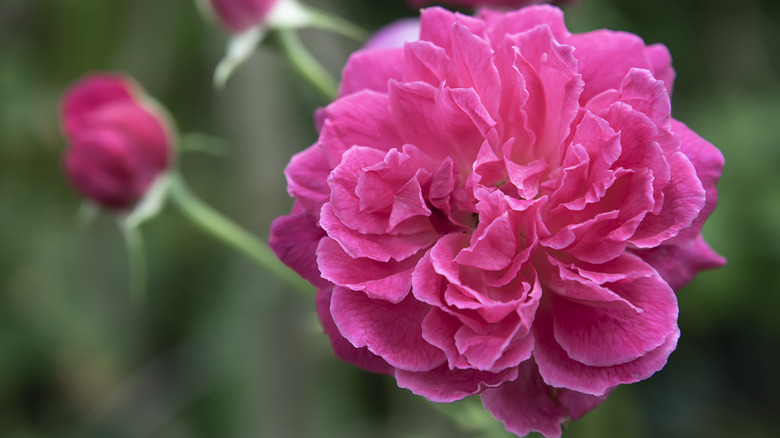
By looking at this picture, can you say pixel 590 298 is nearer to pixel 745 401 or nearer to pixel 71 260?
pixel 745 401

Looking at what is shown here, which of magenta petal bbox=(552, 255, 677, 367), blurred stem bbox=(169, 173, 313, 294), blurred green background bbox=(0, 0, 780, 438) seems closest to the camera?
magenta petal bbox=(552, 255, 677, 367)

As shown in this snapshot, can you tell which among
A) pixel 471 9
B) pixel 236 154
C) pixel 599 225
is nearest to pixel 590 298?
pixel 599 225

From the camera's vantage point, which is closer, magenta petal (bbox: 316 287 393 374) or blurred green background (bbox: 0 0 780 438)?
magenta petal (bbox: 316 287 393 374)

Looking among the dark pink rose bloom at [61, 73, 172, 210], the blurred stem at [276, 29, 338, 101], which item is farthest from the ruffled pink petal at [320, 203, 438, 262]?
the dark pink rose bloom at [61, 73, 172, 210]

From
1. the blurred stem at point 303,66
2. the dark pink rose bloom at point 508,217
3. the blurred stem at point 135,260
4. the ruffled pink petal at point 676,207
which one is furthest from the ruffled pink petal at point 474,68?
the blurred stem at point 135,260

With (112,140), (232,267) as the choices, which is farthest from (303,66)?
(232,267)

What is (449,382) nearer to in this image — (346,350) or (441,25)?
(346,350)

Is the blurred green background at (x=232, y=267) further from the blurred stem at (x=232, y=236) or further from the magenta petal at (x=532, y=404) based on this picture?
the magenta petal at (x=532, y=404)

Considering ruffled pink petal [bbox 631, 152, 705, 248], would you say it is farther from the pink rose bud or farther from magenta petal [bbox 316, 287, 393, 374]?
the pink rose bud
